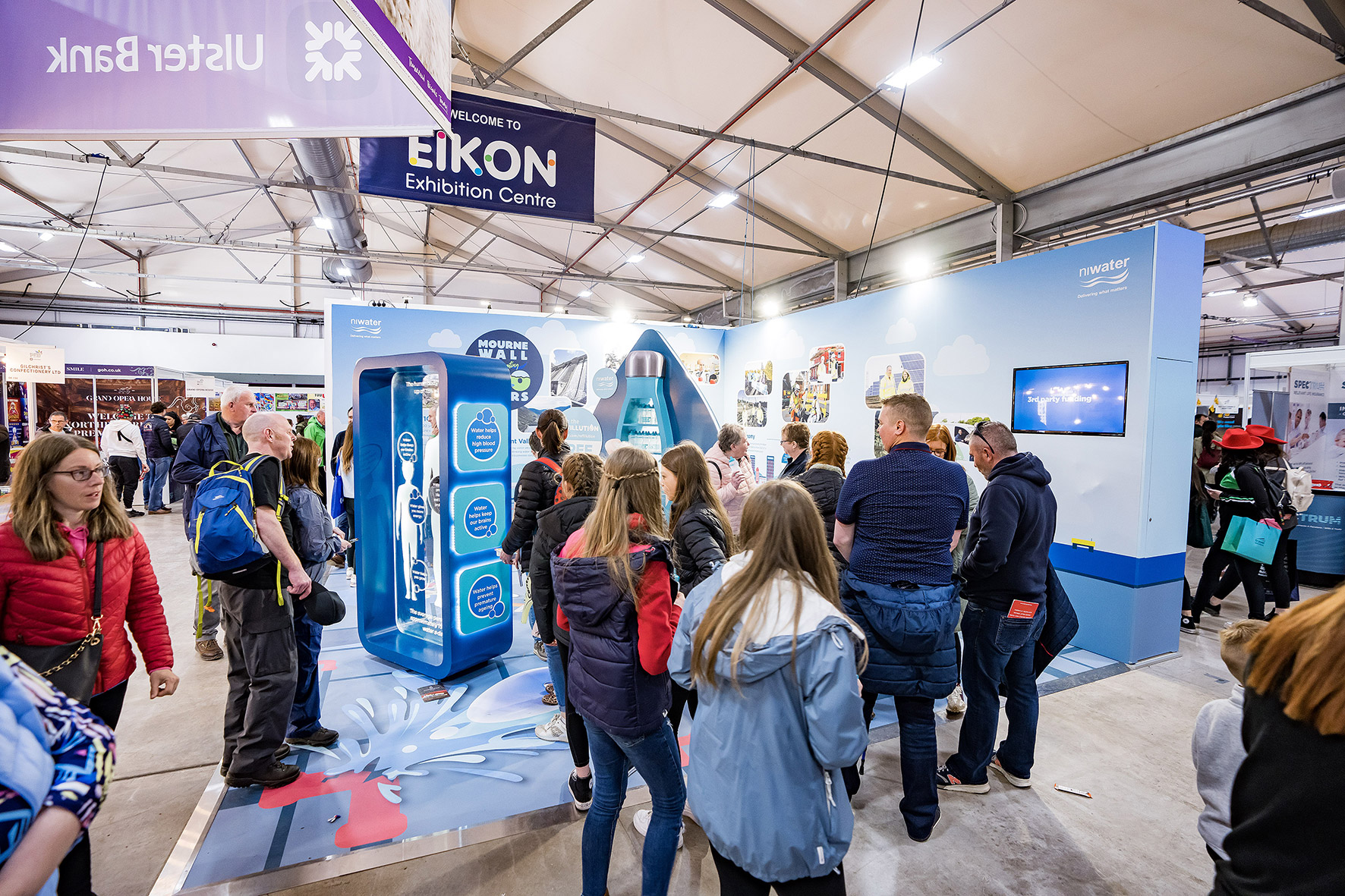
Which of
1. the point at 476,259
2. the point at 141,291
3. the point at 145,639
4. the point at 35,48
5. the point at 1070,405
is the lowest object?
the point at 145,639

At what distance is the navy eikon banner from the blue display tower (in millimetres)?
1083

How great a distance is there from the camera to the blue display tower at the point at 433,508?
12.0 ft

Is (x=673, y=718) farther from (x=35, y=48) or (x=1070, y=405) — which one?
(x=1070, y=405)

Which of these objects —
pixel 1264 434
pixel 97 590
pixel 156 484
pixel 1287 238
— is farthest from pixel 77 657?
pixel 1287 238

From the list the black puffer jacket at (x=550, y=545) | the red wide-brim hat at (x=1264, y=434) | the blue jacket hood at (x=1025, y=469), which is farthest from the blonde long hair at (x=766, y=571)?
the red wide-brim hat at (x=1264, y=434)

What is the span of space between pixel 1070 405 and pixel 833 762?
14.3 ft

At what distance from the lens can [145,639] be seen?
6.80 feet

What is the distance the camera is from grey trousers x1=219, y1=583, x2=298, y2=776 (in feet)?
8.27

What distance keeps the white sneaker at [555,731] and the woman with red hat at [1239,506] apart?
5.04 m

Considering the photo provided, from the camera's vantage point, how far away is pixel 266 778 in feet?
8.61

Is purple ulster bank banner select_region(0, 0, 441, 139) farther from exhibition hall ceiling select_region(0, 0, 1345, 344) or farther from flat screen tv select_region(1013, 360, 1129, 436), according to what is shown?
exhibition hall ceiling select_region(0, 0, 1345, 344)

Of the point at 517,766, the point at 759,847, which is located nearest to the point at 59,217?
the point at 517,766

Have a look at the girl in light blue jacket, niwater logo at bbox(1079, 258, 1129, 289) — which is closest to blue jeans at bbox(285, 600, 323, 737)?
the girl in light blue jacket

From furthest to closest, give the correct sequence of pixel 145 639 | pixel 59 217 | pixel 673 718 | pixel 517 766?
pixel 59 217, pixel 517 766, pixel 673 718, pixel 145 639
